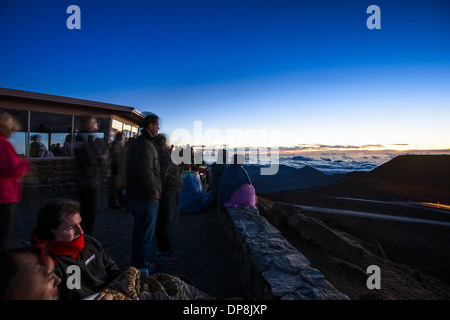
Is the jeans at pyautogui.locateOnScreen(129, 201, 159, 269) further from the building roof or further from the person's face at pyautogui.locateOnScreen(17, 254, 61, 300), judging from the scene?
the building roof

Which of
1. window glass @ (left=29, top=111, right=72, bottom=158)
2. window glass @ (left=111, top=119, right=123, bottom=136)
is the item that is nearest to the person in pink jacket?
window glass @ (left=29, top=111, right=72, bottom=158)

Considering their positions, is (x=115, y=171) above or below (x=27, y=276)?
above

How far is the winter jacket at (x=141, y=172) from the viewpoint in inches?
96.1

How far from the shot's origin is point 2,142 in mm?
1990

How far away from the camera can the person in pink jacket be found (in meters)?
2.00

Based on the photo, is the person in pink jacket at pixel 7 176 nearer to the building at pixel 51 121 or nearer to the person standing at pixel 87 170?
the person standing at pixel 87 170

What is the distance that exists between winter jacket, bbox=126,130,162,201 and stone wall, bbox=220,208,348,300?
54.6 inches

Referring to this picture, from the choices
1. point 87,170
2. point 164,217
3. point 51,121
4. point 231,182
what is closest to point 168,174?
point 164,217

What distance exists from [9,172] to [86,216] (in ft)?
3.77

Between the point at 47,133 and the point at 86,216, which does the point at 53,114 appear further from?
the point at 86,216

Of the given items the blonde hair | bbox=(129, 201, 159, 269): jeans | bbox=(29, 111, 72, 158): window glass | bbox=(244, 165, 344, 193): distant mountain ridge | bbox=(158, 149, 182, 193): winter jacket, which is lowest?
bbox=(244, 165, 344, 193): distant mountain ridge

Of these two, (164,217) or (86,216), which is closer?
(86,216)

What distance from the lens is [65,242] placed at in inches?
55.6
